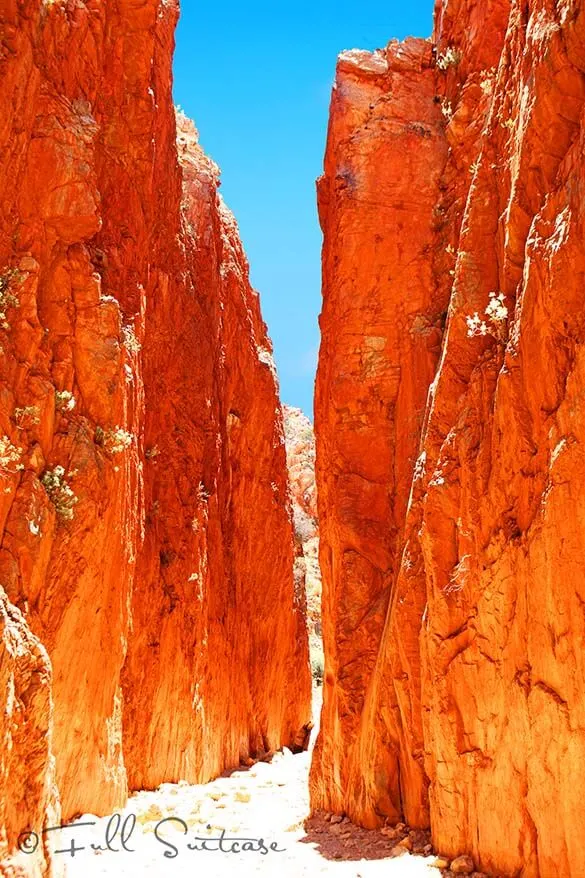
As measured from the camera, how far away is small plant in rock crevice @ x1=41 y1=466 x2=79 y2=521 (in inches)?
420

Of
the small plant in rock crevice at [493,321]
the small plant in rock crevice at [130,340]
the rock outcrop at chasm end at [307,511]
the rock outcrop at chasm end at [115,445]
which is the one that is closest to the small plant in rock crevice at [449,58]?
the rock outcrop at chasm end at [115,445]

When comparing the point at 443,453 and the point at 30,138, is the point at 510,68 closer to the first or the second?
the point at 443,453

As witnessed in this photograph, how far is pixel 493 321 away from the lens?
9.10 m

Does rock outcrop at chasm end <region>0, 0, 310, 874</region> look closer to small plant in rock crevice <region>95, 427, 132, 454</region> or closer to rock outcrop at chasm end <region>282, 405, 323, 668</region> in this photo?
small plant in rock crevice <region>95, 427, 132, 454</region>

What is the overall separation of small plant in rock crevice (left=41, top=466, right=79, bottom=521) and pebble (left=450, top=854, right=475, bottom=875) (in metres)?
6.53

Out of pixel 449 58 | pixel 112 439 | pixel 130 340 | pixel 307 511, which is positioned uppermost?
pixel 449 58

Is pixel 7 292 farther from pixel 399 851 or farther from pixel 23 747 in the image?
pixel 399 851

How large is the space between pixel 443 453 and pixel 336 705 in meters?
6.08

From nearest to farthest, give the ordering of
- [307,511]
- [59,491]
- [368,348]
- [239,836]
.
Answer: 1. [59,491]
2. [239,836]
3. [368,348]
4. [307,511]

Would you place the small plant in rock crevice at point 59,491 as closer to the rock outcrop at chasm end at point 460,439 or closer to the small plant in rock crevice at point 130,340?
the small plant in rock crevice at point 130,340

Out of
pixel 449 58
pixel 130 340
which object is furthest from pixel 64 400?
pixel 449 58

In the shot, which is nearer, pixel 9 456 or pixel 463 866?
pixel 463 866

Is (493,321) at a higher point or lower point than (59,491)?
higher

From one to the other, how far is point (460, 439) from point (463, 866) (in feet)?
15.1
